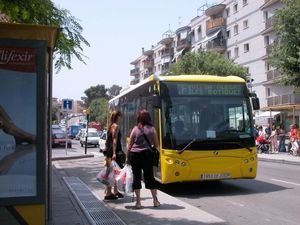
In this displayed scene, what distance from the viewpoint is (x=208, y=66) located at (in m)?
51.6

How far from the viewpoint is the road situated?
9.12 m

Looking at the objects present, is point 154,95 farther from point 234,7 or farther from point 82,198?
point 234,7

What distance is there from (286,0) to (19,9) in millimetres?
20509

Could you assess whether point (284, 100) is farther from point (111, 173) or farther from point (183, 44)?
point (111, 173)

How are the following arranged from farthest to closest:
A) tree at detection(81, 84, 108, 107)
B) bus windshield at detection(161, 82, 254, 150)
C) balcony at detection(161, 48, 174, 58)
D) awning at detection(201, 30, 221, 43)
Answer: tree at detection(81, 84, 108, 107)
balcony at detection(161, 48, 174, 58)
awning at detection(201, 30, 221, 43)
bus windshield at detection(161, 82, 254, 150)

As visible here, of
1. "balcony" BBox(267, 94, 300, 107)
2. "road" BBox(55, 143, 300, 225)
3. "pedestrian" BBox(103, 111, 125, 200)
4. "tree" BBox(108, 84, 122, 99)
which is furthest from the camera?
"tree" BBox(108, 84, 122, 99)

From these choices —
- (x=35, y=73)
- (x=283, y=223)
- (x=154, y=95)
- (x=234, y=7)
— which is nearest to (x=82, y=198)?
(x=154, y=95)

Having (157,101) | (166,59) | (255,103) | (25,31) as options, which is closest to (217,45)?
(166,59)

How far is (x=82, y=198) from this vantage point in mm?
11047

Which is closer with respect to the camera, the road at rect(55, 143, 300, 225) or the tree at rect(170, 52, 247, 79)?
the road at rect(55, 143, 300, 225)

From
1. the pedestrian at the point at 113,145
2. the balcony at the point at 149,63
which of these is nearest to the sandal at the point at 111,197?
the pedestrian at the point at 113,145

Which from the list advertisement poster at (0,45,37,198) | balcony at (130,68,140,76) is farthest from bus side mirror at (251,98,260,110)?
balcony at (130,68,140,76)

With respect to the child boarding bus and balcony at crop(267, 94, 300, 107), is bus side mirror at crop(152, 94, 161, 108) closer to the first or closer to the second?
the child boarding bus

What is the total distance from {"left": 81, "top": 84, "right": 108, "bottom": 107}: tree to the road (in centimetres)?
12626
